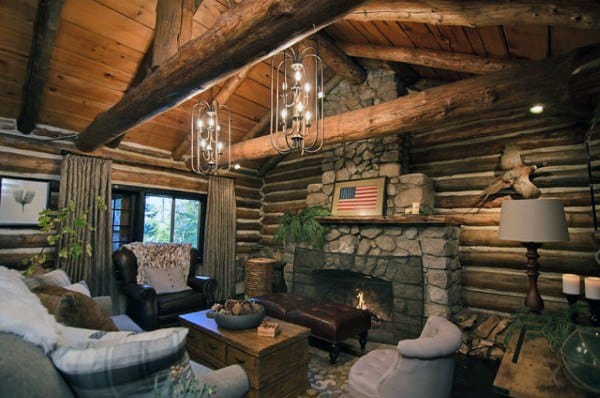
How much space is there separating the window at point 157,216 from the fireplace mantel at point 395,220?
8.71 ft

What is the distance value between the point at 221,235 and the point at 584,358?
5.40 meters

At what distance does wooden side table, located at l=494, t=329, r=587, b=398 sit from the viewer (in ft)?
4.53

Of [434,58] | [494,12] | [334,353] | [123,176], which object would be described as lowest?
[334,353]

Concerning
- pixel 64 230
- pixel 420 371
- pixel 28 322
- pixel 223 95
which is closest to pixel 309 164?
pixel 223 95

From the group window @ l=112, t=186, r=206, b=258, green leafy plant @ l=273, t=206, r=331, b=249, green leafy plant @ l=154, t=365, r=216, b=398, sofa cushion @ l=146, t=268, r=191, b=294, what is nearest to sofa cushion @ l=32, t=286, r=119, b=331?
green leafy plant @ l=154, t=365, r=216, b=398

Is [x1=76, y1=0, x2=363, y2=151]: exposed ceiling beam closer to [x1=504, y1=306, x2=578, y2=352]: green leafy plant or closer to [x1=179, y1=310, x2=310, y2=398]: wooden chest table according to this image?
[x1=179, y1=310, x2=310, y2=398]: wooden chest table

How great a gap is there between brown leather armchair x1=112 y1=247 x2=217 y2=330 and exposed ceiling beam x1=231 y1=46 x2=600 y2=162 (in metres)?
2.92

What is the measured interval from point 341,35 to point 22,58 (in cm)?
387

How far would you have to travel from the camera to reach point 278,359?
8.11 feet

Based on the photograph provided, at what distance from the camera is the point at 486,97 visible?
106 inches

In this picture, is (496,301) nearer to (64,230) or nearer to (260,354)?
(260,354)

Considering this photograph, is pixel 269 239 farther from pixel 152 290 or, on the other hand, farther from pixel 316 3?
pixel 316 3

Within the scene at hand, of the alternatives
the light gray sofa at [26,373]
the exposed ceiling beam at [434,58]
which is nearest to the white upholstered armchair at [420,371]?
the light gray sofa at [26,373]

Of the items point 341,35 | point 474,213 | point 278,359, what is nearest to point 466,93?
point 474,213
